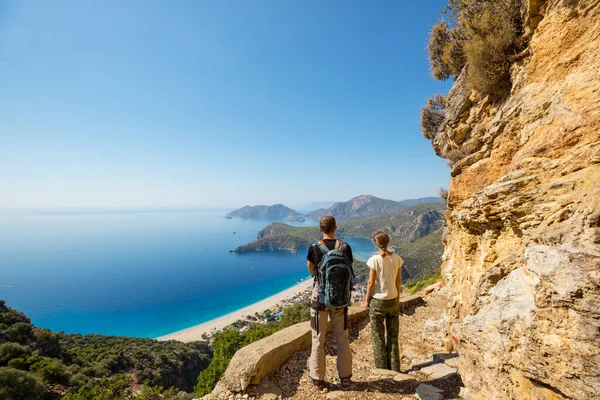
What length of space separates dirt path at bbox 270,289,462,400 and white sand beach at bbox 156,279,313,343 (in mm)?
62926

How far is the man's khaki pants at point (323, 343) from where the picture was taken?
3.70 metres

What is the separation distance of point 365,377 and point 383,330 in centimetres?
78

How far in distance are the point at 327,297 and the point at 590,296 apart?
2.57 meters

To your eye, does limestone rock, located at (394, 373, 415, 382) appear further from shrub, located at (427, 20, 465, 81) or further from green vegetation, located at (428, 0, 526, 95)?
shrub, located at (427, 20, 465, 81)

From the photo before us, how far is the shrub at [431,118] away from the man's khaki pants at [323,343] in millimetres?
8860

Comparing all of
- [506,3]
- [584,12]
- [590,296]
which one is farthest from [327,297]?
[506,3]

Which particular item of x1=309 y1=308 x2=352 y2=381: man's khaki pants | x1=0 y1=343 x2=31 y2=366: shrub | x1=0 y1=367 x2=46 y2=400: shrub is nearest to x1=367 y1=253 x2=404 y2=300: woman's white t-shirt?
x1=309 y1=308 x2=352 y2=381: man's khaki pants

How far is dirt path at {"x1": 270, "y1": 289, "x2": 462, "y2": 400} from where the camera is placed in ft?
12.1

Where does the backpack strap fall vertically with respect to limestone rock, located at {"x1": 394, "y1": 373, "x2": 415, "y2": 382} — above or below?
above

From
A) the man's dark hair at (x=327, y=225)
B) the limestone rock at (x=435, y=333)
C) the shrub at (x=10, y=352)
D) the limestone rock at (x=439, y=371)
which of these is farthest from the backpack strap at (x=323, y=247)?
the shrub at (x=10, y=352)

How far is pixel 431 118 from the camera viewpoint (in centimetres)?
1002

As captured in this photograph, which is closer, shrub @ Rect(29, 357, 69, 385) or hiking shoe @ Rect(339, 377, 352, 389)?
hiking shoe @ Rect(339, 377, 352, 389)

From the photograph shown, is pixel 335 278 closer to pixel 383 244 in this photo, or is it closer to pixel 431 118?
pixel 383 244

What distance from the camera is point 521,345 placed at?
2.39m
